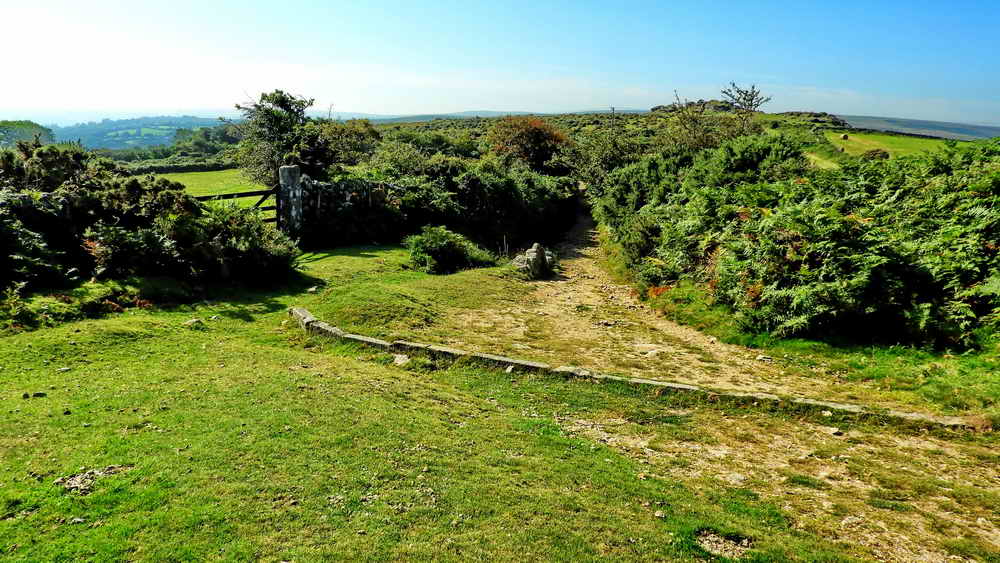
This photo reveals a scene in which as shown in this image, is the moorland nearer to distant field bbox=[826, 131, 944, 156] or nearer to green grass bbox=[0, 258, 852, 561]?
green grass bbox=[0, 258, 852, 561]

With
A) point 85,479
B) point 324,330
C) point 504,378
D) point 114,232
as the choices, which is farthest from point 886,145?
point 85,479

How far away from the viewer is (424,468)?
6.36 m

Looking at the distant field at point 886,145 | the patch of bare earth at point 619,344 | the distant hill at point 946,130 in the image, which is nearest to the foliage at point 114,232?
the patch of bare earth at point 619,344

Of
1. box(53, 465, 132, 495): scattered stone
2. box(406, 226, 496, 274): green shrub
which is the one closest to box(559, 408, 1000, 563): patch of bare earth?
box(53, 465, 132, 495): scattered stone

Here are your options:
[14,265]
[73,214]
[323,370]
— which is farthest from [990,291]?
[73,214]

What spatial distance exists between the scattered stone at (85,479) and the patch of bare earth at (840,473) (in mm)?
6144

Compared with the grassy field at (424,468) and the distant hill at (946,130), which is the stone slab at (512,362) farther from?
the distant hill at (946,130)

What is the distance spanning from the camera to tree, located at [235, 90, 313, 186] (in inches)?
1057

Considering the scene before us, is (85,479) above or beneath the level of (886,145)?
beneath

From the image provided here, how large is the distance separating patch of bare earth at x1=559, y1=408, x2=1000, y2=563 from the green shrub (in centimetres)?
1245

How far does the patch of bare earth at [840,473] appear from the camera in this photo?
5547 millimetres

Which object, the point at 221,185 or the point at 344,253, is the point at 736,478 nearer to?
the point at 344,253

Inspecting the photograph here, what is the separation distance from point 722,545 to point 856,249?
1024 cm

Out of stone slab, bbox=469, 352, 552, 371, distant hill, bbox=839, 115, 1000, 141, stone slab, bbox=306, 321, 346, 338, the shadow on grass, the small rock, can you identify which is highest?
distant hill, bbox=839, 115, 1000, 141
